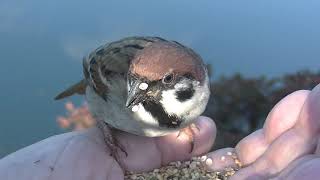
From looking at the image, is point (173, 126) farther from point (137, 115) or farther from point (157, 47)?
point (157, 47)

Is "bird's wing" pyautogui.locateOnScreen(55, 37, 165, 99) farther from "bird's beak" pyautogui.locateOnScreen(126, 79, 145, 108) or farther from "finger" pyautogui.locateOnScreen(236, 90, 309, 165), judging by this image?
"finger" pyautogui.locateOnScreen(236, 90, 309, 165)

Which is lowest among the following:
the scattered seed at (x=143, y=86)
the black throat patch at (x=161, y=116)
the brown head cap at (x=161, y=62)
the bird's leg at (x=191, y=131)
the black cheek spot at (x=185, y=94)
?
the bird's leg at (x=191, y=131)

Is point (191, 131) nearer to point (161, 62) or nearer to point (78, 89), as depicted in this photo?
point (161, 62)

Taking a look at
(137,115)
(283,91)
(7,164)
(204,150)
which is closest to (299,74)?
(283,91)

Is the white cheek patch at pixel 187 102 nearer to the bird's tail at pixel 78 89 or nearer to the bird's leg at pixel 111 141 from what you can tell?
the bird's leg at pixel 111 141

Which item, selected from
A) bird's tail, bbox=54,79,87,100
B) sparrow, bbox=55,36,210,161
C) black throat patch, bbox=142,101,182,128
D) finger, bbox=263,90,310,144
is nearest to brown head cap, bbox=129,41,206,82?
sparrow, bbox=55,36,210,161

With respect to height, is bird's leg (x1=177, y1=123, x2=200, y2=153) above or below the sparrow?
below

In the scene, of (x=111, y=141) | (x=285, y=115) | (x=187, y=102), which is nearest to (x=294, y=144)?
(x=285, y=115)

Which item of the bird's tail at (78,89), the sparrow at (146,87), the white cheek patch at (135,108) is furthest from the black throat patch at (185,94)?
the bird's tail at (78,89)
